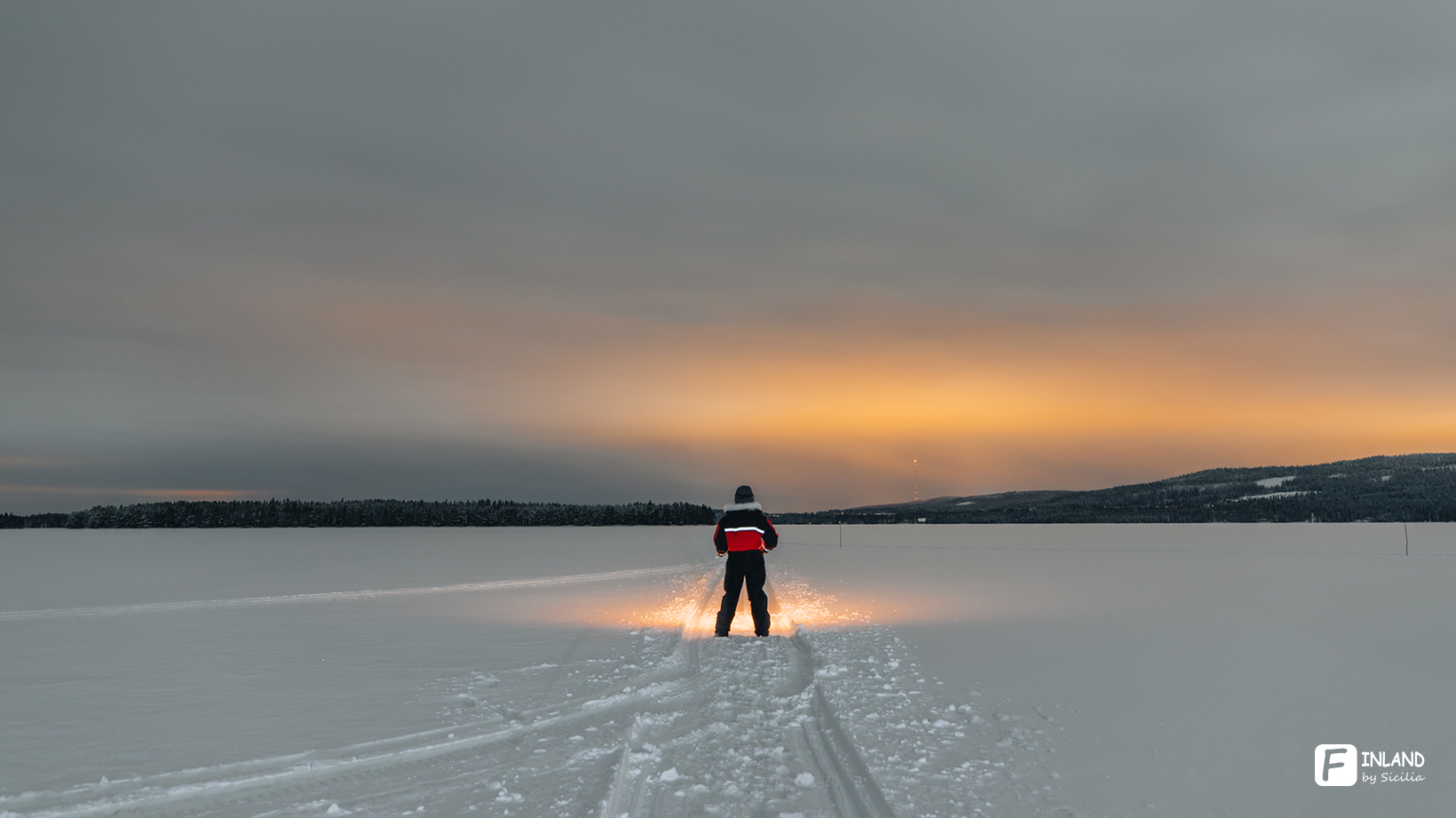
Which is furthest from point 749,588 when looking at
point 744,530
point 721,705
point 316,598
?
point 316,598

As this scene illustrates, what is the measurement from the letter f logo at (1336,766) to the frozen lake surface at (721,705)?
0.08 metres

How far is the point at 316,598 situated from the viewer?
1506 cm

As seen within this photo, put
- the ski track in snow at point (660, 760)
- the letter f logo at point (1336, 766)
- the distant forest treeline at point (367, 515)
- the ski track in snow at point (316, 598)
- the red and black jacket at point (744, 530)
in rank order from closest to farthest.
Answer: the ski track in snow at point (660, 760) < the letter f logo at point (1336, 766) < the red and black jacket at point (744, 530) < the ski track in snow at point (316, 598) < the distant forest treeline at point (367, 515)

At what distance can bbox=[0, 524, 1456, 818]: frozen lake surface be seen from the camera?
4.45 meters

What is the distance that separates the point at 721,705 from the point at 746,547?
4078mm

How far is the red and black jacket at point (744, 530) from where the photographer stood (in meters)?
10.3

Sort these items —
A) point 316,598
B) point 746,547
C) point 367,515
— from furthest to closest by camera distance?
point 367,515 → point 316,598 → point 746,547

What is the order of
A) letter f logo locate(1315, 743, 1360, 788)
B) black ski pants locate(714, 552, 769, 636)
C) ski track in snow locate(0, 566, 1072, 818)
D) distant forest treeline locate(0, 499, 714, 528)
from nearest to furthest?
ski track in snow locate(0, 566, 1072, 818) < letter f logo locate(1315, 743, 1360, 788) < black ski pants locate(714, 552, 769, 636) < distant forest treeline locate(0, 499, 714, 528)

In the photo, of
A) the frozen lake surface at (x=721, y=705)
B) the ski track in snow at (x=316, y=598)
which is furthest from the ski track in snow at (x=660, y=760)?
the ski track in snow at (x=316, y=598)

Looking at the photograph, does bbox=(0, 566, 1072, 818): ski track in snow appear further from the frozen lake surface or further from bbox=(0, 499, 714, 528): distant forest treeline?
bbox=(0, 499, 714, 528): distant forest treeline

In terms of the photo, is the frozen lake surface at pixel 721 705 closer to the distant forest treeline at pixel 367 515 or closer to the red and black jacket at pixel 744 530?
the red and black jacket at pixel 744 530

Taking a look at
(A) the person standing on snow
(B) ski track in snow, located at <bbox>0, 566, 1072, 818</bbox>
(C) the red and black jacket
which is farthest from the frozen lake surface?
(C) the red and black jacket

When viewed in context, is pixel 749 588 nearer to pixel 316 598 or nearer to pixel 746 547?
pixel 746 547

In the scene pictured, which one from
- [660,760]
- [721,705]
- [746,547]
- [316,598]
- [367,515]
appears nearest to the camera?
[660,760]
